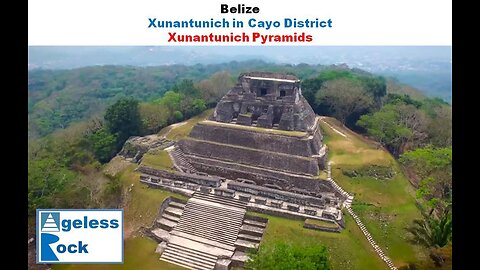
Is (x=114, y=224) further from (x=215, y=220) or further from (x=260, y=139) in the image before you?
(x=260, y=139)

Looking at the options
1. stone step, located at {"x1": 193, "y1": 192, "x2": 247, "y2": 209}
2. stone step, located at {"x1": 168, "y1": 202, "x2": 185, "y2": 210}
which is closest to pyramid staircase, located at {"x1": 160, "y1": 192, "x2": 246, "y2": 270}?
stone step, located at {"x1": 193, "y1": 192, "x2": 247, "y2": 209}

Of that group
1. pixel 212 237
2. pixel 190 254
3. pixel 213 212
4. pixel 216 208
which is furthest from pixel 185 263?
pixel 216 208

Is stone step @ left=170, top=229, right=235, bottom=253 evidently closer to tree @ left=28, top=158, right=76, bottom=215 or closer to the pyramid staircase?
the pyramid staircase

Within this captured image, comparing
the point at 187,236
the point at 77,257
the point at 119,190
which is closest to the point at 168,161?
the point at 119,190

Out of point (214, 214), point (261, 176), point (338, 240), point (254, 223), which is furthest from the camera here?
point (261, 176)

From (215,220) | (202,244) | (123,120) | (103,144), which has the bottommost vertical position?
(202,244)

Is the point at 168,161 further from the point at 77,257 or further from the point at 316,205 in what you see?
the point at 77,257

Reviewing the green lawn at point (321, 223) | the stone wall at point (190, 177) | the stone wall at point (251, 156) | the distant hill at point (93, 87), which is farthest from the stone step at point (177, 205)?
the distant hill at point (93, 87)
